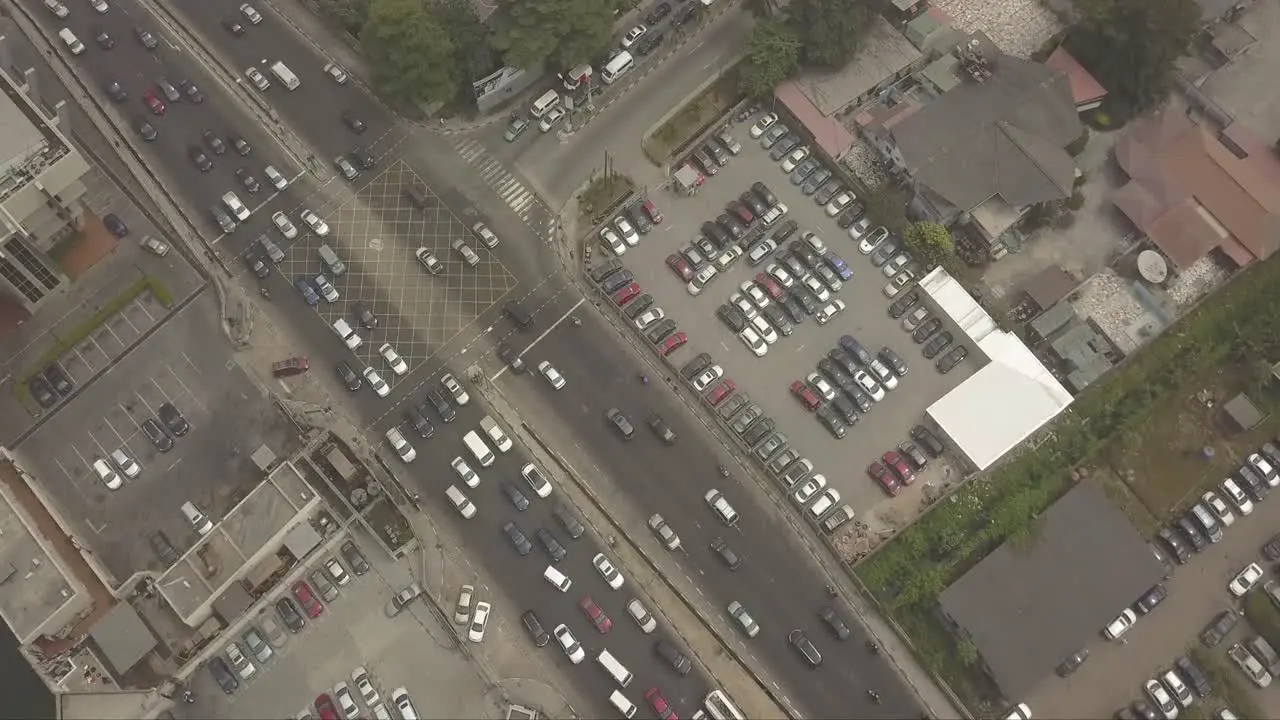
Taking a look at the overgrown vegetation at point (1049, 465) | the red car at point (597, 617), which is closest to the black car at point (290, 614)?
the red car at point (597, 617)

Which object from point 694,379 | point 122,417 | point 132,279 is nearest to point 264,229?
point 132,279

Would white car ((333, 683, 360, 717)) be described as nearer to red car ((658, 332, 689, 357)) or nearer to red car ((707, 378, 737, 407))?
red car ((707, 378, 737, 407))

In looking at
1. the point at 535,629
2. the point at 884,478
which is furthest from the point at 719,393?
the point at 535,629

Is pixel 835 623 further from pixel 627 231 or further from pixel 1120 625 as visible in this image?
pixel 627 231

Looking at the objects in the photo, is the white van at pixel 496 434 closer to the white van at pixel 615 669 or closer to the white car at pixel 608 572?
the white car at pixel 608 572

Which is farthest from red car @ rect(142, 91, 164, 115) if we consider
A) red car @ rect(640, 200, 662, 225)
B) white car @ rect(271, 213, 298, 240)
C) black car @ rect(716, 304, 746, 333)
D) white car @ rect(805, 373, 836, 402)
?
white car @ rect(805, 373, 836, 402)

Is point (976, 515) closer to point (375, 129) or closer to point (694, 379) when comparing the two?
point (694, 379)
